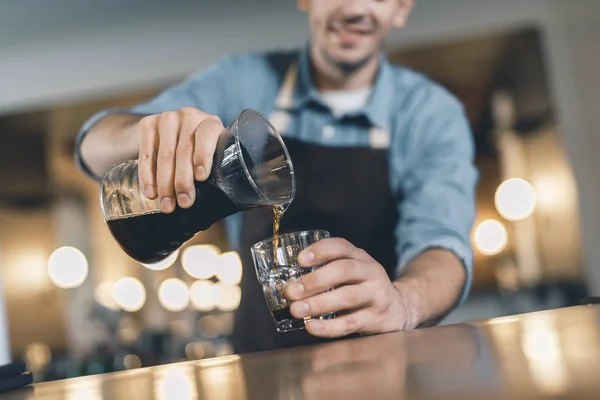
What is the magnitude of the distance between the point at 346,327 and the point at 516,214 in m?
3.45

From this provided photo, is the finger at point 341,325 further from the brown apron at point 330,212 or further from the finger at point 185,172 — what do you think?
the brown apron at point 330,212

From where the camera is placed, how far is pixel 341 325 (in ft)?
3.18

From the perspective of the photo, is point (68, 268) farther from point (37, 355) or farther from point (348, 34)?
point (348, 34)

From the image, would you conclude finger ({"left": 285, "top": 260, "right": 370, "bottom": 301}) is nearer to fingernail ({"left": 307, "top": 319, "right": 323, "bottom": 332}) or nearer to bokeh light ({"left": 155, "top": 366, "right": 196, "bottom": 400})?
fingernail ({"left": 307, "top": 319, "right": 323, "bottom": 332})

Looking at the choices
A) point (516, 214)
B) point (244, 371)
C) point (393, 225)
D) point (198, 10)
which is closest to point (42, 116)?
point (198, 10)

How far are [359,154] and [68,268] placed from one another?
4399mm

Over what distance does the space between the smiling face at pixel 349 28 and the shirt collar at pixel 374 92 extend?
7 cm

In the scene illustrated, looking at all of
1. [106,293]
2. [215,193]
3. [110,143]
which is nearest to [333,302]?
[215,193]

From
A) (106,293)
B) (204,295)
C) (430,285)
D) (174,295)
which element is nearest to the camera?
(430,285)

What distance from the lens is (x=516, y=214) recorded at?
13.7ft

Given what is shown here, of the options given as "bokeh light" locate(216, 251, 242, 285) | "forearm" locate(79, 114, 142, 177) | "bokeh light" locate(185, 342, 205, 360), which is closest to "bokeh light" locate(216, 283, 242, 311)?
"bokeh light" locate(216, 251, 242, 285)

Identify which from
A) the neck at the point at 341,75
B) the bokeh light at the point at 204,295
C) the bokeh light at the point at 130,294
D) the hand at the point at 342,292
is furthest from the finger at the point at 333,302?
the bokeh light at the point at 204,295

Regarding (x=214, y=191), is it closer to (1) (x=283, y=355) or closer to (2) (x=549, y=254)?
(1) (x=283, y=355)

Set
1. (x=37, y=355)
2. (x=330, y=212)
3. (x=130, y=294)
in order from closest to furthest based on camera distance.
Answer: (x=330, y=212), (x=37, y=355), (x=130, y=294)
